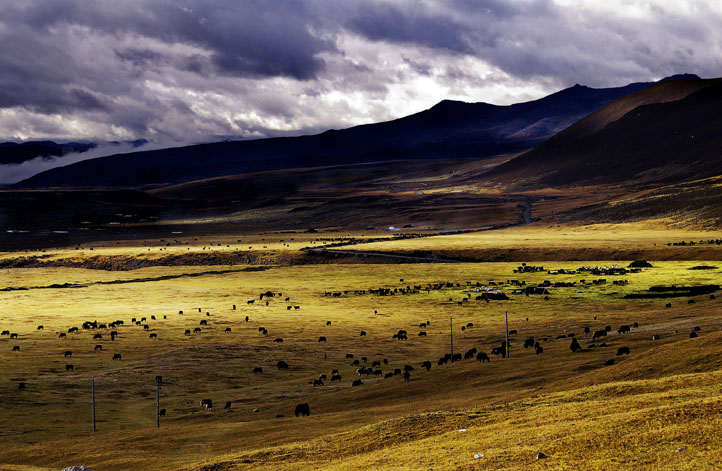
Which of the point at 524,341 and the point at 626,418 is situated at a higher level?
the point at 626,418

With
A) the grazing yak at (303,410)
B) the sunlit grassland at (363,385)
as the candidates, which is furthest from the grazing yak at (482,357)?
the grazing yak at (303,410)

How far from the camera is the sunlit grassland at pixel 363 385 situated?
22.8 m

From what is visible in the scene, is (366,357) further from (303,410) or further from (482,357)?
(303,410)

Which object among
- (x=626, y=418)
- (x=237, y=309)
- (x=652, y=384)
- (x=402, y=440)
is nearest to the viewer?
(x=626, y=418)

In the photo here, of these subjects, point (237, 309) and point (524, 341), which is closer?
point (524, 341)

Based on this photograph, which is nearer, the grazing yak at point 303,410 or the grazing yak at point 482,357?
the grazing yak at point 303,410

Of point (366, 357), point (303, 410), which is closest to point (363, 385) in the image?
point (303, 410)

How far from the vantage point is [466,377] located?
4441cm

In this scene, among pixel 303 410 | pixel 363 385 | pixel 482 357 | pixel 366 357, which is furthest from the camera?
pixel 366 357

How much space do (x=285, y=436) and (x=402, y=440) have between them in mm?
7562

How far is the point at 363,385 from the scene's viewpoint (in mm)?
47188

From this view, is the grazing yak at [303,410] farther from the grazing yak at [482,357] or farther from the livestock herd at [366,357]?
the grazing yak at [482,357]

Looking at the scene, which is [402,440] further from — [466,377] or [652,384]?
[466,377]

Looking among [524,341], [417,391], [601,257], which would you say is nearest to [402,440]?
[417,391]
